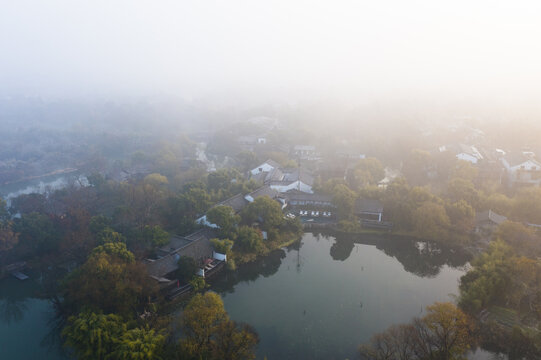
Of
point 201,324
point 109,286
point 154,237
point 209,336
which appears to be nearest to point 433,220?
point 209,336

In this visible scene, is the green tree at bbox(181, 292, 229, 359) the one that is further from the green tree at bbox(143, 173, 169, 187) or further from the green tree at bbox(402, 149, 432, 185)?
the green tree at bbox(402, 149, 432, 185)

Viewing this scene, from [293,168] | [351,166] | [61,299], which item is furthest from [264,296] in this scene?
[351,166]

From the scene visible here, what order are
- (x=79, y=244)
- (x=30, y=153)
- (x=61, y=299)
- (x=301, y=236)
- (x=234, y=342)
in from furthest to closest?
(x=30, y=153), (x=301, y=236), (x=79, y=244), (x=61, y=299), (x=234, y=342)

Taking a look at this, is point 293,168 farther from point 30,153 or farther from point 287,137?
point 30,153

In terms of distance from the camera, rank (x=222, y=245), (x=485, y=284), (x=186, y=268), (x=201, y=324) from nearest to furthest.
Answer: (x=201, y=324), (x=485, y=284), (x=186, y=268), (x=222, y=245)

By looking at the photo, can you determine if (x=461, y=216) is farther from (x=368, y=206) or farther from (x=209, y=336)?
(x=209, y=336)

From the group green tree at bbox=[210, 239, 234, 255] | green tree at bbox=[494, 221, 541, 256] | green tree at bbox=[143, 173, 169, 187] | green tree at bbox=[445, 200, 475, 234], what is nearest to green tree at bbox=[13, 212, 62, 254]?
green tree at bbox=[143, 173, 169, 187]

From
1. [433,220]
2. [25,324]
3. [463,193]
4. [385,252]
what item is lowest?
[25,324]
